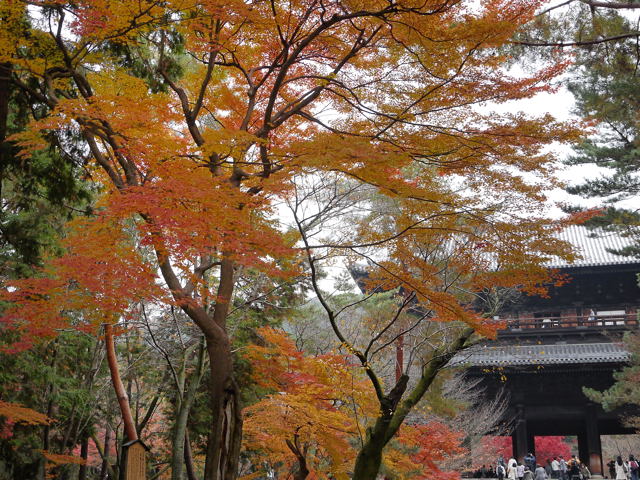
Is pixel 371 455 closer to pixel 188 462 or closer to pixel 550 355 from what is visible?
pixel 188 462

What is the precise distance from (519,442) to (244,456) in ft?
32.6

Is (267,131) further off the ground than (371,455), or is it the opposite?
(267,131)

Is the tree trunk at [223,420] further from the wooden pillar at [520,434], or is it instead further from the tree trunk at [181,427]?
the wooden pillar at [520,434]

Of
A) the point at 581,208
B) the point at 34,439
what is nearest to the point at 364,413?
the point at 34,439

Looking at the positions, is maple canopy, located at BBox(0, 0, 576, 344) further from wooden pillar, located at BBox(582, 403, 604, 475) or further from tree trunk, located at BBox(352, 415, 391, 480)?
wooden pillar, located at BBox(582, 403, 604, 475)

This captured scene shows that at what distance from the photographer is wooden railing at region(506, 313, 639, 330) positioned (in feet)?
66.8

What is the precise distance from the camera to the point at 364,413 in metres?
10.1

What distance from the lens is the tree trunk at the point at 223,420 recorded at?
7332 millimetres

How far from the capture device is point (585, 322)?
68.4 feet

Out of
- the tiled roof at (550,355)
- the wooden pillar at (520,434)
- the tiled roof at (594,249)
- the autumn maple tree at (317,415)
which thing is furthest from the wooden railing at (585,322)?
the autumn maple tree at (317,415)

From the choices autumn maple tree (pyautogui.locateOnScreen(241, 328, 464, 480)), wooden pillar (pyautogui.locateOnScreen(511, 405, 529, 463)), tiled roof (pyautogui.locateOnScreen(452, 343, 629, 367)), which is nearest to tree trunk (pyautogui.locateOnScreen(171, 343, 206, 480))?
autumn maple tree (pyautogui.locateOnScreen(241, 328, 464, 480))

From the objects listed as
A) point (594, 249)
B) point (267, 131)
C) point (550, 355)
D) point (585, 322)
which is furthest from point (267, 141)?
point (594, 249)

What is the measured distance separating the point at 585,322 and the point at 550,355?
2265 millimetres

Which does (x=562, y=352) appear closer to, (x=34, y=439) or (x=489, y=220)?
(x=489, y=220)
